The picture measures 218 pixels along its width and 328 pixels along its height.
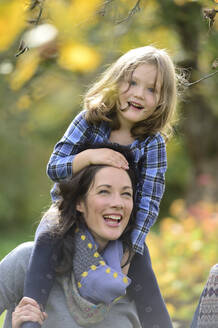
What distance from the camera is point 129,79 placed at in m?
3.59

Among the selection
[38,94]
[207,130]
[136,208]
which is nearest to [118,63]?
[136,208]

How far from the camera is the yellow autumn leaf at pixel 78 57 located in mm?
6150

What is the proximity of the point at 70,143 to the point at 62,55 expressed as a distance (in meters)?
2.44

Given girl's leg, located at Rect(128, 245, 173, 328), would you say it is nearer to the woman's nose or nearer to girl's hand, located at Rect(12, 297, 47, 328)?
the woman's nose

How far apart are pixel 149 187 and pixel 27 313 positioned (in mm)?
846

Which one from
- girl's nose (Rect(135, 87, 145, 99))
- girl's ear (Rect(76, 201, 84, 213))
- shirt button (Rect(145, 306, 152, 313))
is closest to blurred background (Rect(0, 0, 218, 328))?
girl's nose (Rect(135, 87, 145, 99))

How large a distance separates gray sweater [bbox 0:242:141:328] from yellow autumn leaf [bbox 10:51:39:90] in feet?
7.48

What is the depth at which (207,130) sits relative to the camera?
10406 mm

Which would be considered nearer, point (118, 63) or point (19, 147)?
point (118, 63)

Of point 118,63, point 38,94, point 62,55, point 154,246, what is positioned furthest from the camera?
point 154,246

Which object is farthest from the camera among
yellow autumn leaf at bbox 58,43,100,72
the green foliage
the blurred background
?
the green foliage

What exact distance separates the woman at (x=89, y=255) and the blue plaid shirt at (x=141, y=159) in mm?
64

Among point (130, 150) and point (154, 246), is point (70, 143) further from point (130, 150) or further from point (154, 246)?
point (154, 246)

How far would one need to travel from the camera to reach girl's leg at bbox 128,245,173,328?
3633 millimetres
